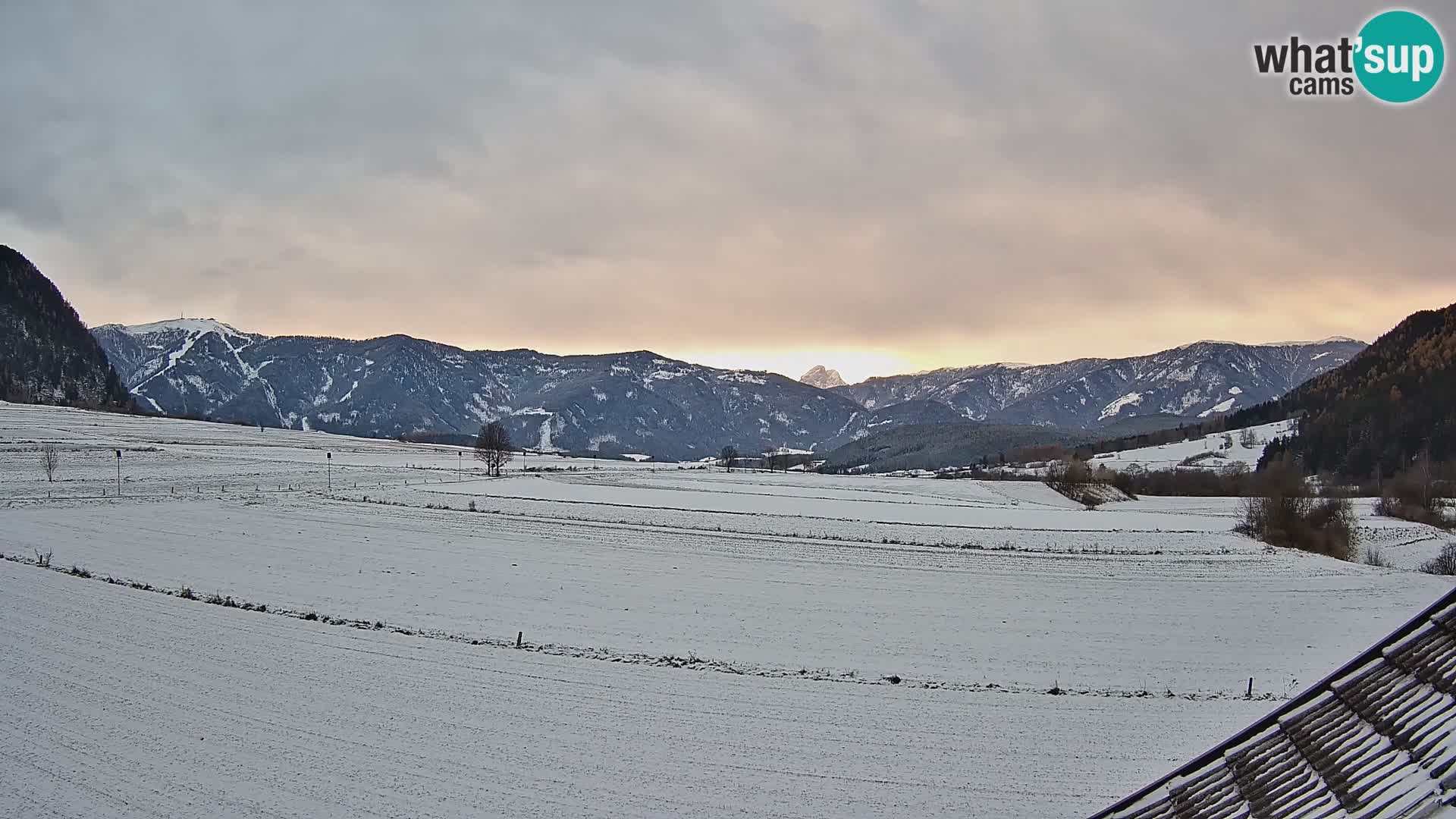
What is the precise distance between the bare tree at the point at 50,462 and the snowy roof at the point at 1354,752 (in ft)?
295

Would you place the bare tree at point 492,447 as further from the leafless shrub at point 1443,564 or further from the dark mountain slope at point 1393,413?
the dark mountain slope at point 1393,413

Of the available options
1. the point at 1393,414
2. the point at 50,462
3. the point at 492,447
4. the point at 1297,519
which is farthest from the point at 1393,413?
the point at 50,462

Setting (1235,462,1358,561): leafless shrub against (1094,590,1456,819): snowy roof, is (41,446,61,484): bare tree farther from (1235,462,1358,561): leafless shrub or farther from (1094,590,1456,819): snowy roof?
(1235,462,1358,561): leafless shrub

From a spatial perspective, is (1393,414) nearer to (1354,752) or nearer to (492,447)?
(492,447)

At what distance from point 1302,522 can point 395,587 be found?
5978cm

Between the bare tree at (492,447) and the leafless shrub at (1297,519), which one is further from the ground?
the bare tree at (492,447)

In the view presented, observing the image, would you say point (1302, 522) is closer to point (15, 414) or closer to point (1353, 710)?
point (1353, 710)

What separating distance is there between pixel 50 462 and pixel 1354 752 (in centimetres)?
9695

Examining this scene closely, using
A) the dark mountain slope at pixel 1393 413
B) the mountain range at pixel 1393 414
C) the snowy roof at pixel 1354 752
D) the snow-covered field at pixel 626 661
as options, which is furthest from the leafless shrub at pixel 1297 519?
the mountain range at pixel 1393 414

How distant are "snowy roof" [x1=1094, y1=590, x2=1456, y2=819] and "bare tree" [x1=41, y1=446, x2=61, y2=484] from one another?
89916 millimetres

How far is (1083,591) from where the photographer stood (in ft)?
118

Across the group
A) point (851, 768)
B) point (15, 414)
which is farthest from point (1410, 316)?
point (15, 414)

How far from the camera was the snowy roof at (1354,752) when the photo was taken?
168 inches

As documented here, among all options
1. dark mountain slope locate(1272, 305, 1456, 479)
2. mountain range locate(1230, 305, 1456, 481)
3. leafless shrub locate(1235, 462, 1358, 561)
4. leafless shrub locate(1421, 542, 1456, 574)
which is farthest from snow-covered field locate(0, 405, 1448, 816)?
dark mountain slope locate(1272, 305, 1456, 479)
